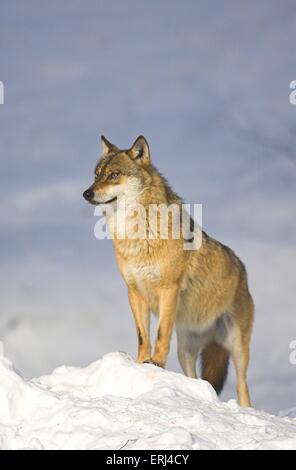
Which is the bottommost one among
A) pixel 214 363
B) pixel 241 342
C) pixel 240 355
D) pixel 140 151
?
pixel 214 363

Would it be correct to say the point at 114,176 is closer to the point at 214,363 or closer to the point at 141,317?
the point at 141,317

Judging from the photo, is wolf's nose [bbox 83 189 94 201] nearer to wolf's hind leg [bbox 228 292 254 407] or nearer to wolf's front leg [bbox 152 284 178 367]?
wolf's front leg [bbox 152 284 178 367]

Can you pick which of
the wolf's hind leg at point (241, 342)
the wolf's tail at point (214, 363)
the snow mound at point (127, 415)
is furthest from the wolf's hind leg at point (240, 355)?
the snow mound at point (127, 415)

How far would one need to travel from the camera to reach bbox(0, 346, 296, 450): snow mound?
7.88m

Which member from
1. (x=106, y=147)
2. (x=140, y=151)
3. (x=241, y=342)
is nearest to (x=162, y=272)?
(x=140, y=151)

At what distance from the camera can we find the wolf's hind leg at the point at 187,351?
13.2 m

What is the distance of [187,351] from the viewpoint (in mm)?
13281

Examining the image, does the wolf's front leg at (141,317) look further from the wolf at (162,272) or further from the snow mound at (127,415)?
the snow mound at (127,415)

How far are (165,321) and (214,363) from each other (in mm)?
2535

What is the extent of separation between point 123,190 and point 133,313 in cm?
196

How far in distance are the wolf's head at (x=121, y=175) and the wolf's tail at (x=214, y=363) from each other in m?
3.57

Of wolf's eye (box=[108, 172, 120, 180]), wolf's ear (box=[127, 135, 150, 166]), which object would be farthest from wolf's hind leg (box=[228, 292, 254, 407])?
wolf's eye (box=[108, 172, 120, 180])
